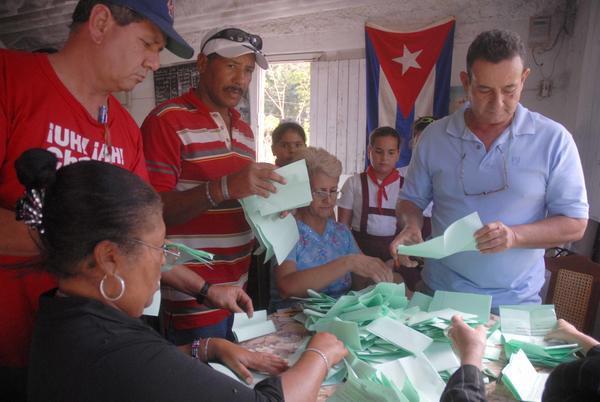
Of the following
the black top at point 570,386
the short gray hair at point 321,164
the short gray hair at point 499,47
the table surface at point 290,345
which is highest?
the short gray hair at point 499,47

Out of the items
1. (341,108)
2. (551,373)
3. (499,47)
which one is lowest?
(551,373)

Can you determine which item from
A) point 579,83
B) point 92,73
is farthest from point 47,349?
point 579,83

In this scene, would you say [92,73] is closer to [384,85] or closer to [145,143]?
[145,143]

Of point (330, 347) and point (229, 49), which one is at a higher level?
point (229, 49)

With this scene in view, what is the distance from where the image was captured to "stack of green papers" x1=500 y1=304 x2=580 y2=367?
133cm

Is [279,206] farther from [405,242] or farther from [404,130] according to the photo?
[404,130]

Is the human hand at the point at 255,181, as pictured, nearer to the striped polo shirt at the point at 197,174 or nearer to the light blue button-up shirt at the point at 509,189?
the striped polo shirt at the point at 197,174

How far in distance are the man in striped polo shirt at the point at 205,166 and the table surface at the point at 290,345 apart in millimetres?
300

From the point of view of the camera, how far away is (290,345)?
143 cm

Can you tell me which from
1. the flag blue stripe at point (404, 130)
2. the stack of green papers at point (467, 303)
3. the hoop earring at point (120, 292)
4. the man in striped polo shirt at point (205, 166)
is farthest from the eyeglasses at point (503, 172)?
the flag blue stripe at point (404, 130)

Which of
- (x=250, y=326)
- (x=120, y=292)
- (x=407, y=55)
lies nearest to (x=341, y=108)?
(x=407, y=55)

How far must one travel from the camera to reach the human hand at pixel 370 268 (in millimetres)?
1874

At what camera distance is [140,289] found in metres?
0.94

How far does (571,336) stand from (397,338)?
1.87 feet
